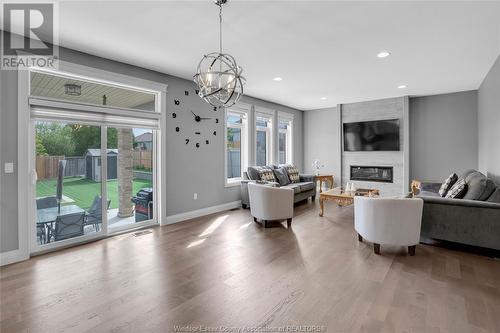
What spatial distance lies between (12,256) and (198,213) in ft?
9.20

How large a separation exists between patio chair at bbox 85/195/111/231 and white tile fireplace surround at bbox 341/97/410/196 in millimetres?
6388

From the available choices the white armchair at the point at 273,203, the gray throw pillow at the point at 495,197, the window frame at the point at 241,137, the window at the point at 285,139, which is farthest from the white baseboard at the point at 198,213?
the gray throw pillow at the point at 495,197

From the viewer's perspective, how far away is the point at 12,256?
10.1 ft

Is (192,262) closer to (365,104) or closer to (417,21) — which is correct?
(417,21)

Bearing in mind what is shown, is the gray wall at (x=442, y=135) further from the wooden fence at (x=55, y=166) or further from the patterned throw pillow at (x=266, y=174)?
the wooden fence at (x=55, y=166)

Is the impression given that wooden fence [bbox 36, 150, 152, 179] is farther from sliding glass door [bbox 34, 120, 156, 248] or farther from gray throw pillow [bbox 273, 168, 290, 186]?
gray throw pillow [bbox 273, 168, 290, 186]

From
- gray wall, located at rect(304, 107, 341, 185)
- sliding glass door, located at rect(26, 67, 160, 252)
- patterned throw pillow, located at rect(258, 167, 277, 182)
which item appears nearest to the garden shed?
sliding glass door, located at rect(26, 67, 160, 252)

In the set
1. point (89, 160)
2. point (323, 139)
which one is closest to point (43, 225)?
point (89, 160)

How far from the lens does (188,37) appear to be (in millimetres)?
3213

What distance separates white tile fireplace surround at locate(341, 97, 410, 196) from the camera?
6.66m

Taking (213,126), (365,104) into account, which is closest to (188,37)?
(213,126)

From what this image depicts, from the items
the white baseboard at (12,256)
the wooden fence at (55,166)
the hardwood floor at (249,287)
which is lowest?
the hardwood floor at (249,287)

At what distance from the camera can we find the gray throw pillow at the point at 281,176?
6418 millimetres

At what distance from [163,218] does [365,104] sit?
6108mm
